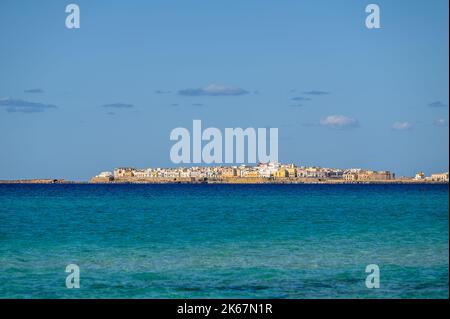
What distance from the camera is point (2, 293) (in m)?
19.9

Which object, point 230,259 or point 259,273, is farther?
point 230,259

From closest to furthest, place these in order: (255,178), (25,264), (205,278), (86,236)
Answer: (205,278)
(25,264)
(86,236)
(255,178)

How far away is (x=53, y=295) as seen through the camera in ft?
62.9

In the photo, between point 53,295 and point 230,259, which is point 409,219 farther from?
point 53,295

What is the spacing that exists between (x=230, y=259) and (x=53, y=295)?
788cm

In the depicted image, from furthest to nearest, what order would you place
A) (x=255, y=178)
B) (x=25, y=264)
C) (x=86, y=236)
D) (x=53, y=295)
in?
(x=255, y=178) < (x=86, y=236) < (x=25, y=264) < (x=53, y=295)

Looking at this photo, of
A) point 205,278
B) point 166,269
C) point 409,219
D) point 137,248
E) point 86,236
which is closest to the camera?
point 205,278

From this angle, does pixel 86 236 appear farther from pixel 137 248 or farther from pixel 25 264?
pixel 25 264
